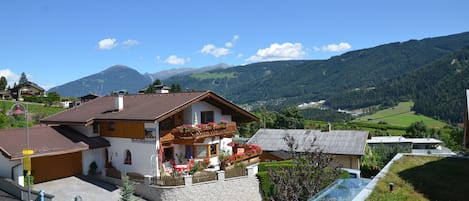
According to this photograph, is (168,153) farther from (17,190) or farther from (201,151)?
(17,190)

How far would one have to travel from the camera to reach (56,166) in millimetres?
21719

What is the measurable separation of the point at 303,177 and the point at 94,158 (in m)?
12.4

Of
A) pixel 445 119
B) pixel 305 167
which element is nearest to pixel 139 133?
pixel 305 167

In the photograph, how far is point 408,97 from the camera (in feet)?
547

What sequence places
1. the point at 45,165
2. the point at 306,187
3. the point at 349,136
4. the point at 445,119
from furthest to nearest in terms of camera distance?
the point at 445,119 → the point at 349,136 → the point at 45,165 → the point at 306,187

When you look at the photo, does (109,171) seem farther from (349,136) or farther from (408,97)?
(408,97)

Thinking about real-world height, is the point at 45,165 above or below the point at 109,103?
below

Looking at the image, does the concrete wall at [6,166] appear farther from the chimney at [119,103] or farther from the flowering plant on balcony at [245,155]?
the flowering plant on balcony at [245,155]

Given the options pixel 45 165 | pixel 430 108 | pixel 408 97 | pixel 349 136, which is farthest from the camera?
pixel 408 97

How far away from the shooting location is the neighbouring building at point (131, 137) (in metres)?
20.7

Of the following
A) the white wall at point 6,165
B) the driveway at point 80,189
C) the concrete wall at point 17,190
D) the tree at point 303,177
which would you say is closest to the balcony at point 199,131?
the driveway at point 80,189

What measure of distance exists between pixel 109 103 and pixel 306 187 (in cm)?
1471

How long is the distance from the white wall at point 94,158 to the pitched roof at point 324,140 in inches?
627

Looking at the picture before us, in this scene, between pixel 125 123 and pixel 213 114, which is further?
pixel 213 114
